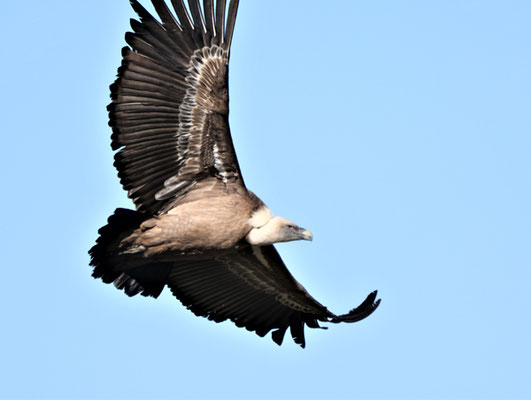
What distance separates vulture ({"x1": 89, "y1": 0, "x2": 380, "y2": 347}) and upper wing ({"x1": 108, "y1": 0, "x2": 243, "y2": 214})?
0.01 m

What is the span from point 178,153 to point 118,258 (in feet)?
5.20

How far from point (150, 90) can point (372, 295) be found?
4.37m

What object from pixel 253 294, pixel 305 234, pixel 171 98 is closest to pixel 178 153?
pixel 171 98

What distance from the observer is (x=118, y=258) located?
14.3 metres

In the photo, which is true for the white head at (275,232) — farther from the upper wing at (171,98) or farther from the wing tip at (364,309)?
the wing tip at (364,309)

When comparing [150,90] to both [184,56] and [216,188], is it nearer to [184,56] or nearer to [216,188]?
[184,56]

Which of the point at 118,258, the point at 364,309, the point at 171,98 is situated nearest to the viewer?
the point at 171,98

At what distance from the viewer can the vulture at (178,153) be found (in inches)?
550

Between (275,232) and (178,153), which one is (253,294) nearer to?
(275,232)

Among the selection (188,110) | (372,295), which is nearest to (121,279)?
(188,110)

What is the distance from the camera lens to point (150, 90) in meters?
14.0

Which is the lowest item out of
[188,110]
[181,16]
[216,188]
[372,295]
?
[372,295]

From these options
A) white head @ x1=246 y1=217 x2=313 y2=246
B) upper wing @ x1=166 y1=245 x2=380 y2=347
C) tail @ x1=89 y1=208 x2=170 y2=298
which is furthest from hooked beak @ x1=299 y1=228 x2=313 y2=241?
tail @ x1=89 y1=208 x2=170 y2=298

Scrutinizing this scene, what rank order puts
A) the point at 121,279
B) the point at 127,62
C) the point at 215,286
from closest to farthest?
the point at 127,62, the point at 121,279, the point at 215,286
